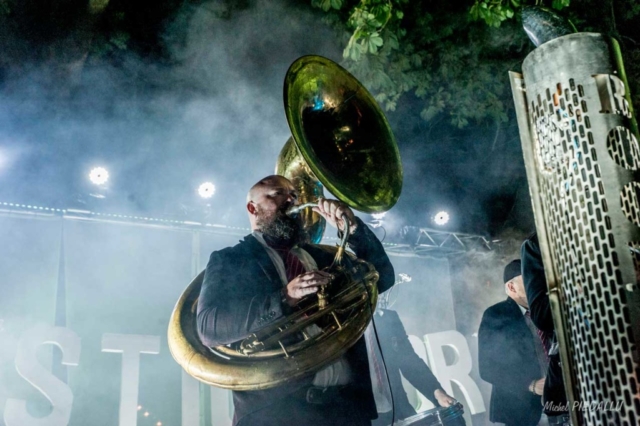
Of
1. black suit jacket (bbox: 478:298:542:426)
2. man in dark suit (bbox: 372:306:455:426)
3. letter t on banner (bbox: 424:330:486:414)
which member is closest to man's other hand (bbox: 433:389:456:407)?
man in dark suit (bbox: 372:306:455:426)

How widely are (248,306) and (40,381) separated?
14.1ft

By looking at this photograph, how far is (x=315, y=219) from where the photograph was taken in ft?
11.0

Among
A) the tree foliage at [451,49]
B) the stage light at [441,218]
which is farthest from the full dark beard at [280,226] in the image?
the stage light at [441,218]

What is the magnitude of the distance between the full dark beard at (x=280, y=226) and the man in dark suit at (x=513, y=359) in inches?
84.6

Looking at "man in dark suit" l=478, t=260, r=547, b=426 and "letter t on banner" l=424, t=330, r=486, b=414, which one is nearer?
"man in dark suit" l=478, t=260, r=547, b=426

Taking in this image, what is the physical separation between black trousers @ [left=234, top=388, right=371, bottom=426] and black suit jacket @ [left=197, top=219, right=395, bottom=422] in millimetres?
33

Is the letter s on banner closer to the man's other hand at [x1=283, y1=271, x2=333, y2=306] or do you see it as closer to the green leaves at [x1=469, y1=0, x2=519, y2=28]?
the man's other hand at [x1=283, y1=271, x2=333, y2=306]

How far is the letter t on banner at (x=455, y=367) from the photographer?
814 cm

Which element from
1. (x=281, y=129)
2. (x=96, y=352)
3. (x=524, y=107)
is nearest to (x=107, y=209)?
(x=96, y=352)

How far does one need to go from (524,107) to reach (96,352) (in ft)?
21.9

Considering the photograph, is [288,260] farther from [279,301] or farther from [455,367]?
[455,367]

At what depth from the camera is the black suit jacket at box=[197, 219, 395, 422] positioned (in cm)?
244

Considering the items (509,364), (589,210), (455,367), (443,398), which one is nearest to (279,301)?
(589,210)

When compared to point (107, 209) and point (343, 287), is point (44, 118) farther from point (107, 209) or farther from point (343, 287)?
point (343, 287)
